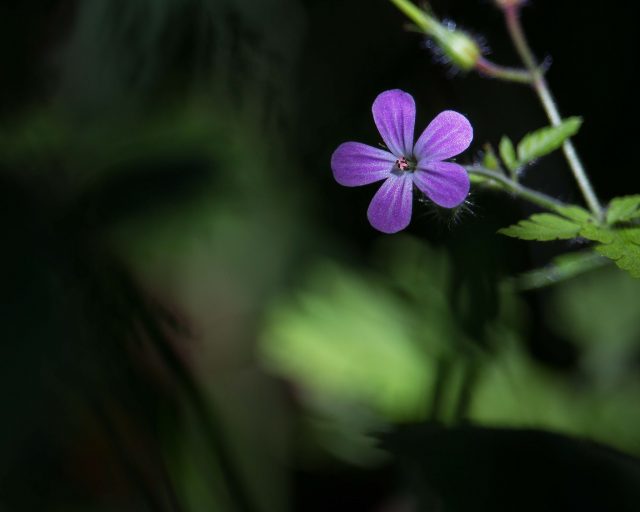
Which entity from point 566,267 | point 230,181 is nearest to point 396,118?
point 566,267

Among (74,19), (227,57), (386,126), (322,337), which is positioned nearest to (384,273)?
(322,337)

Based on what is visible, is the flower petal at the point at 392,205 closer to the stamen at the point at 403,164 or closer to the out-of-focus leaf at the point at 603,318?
the stamen at the point at 403,164

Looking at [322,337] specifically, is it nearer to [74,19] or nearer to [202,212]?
[202,212]

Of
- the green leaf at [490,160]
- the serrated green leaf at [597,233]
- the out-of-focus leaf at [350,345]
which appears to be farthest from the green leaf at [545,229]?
the out-of-focus leaf at [350,345]

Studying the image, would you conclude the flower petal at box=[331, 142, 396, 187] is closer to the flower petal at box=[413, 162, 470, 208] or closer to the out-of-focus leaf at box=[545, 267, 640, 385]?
the flower petal at box=[413, 162, 470, 208]

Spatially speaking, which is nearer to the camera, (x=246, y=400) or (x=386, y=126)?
(x=386, y=126)

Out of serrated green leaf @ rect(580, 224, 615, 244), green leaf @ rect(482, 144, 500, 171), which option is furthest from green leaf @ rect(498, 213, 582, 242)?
green leaf @ rect(482, 144, 500, 171)
